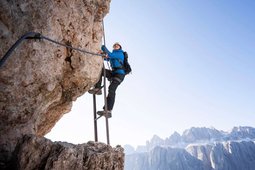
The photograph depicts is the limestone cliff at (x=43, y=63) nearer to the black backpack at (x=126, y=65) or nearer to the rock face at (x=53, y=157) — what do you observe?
the rock face at (x=53, y=157)

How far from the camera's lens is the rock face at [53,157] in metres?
5.12

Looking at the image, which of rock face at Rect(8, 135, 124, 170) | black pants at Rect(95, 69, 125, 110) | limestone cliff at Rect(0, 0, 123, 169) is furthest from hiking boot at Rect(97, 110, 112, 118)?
rock face at Rect(8, 135, 124, 170)

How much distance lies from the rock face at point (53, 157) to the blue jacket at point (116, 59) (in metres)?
5.44

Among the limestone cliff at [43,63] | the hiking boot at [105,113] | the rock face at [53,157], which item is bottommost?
the rock face at [53,157]

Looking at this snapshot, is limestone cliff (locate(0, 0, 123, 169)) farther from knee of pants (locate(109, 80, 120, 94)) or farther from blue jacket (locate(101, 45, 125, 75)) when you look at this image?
knee of pants (locate(109, 80, 120, 94))

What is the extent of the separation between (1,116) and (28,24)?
8.30 ft

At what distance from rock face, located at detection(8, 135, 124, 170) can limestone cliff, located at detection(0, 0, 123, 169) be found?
2.09 feet

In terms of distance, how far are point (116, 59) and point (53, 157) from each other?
20.7ft

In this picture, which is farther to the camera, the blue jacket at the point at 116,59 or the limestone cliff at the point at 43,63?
the blue jacket at the point at 116,59

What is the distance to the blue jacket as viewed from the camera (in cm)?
1081

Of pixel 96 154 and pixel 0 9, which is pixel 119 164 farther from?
pixel 0 9

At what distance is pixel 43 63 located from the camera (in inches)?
286

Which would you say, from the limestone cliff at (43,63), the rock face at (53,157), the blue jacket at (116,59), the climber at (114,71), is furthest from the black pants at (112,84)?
the rock face at (53,157)

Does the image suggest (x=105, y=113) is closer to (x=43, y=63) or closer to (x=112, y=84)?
(x=112, y=84)
